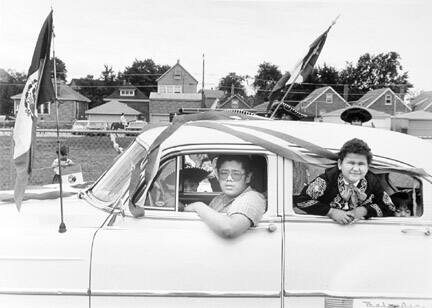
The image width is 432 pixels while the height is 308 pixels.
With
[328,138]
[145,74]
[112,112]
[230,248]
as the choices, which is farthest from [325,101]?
[230,248]

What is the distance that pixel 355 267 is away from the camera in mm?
2572

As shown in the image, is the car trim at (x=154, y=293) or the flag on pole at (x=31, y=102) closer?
the car trim at (x=154, y=293)

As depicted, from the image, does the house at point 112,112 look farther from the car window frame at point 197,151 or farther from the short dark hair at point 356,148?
the short dark hair at point 356,148

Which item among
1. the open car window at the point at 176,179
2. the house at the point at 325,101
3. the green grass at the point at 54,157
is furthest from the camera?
the house at the point at 325,101

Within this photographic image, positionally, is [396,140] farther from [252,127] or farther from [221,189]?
[221,189]

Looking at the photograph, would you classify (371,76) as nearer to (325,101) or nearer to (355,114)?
(325,101)

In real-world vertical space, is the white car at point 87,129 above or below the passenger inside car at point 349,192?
above

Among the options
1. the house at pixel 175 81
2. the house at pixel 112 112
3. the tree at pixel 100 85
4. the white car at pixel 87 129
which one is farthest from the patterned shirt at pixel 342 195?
the tree at pixel 100 85

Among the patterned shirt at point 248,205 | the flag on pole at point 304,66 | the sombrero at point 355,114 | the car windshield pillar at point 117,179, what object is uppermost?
the flag on pole at point 304,66

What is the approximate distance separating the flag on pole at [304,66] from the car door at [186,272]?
1.93 m

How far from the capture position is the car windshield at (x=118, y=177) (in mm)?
2998

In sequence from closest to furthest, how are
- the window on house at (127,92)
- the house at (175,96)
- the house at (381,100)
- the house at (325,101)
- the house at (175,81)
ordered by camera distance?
the house at (175,96) < the house at (175,81) < the house at (381,100) < the house at (325,101) < the window on house at (127,92)

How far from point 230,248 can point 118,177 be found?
94cm

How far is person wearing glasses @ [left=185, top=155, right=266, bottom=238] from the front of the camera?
2.57 m
